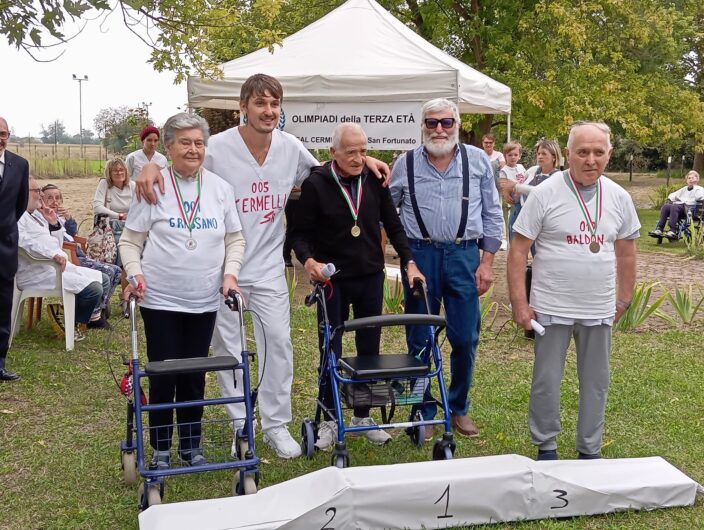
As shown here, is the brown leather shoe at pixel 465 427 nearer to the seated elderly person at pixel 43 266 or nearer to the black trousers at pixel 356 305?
the black trousers at pixel 356 305

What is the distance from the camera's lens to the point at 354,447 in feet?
15.7

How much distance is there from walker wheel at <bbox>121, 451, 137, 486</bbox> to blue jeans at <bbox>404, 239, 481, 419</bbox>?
62.3 inches

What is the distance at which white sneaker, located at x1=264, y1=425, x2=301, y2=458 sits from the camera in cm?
459

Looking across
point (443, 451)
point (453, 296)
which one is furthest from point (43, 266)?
point (443, 451)

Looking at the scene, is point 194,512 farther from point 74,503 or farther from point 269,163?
point 269,163

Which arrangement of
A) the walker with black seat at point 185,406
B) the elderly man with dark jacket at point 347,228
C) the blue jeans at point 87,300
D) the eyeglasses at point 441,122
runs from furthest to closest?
the blue jeans at point 87,300
the eyeglasses at point 441,122
the elderly man with dark jacket at point 347,228
the walker with black seat at point 185,406

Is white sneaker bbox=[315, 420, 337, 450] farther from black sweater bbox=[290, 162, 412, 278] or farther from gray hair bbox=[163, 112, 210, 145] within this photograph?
gray hair bbox=[163, 112, 210, 145]

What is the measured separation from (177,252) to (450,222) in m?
1.54

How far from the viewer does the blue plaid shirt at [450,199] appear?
462cm

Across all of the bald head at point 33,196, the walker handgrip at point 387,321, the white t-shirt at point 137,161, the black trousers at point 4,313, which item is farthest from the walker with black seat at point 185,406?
the white t-shirt at point 137,161

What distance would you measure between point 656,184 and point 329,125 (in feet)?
100

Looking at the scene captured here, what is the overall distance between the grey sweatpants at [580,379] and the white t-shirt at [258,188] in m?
1.50

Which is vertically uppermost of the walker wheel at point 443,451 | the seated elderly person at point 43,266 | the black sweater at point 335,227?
the black sweater at point 335,227

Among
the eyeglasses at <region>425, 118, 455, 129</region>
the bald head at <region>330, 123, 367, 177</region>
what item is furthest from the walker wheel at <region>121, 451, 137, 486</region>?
the eyeglasses at <region>425, 118, 455, 129</region>
